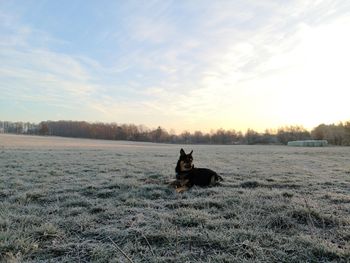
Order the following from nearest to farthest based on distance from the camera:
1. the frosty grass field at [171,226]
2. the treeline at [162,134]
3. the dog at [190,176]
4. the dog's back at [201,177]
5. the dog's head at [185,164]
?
1. the frosty grass field at [171,226]
2. the dog at [190,176]
3. the dog's back at [201,177]
4. the dog's head at [185,164]
5. the treeline at [162,134]

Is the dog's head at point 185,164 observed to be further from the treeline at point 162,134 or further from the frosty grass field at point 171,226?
the treeline at point 162,134

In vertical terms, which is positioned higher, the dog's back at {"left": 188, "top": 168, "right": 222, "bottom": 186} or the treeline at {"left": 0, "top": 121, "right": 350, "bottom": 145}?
the treeline at {"left": 0, "top": 121, "right": 350, "bottom": 145}

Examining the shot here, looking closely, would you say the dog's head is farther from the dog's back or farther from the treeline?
the treeline

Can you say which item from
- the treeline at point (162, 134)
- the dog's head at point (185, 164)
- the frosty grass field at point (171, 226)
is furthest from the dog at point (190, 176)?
the treeline at point (162, 134)

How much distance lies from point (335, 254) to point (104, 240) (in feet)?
10.5

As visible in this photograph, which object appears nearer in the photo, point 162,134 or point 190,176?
point 190,176

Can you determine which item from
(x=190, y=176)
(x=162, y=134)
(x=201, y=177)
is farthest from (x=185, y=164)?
(x=162, y=134)

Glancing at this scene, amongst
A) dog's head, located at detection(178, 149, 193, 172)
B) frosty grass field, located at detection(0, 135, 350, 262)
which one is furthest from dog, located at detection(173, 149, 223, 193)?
frosty grass field, located at detection(0, 135, 350, 262)

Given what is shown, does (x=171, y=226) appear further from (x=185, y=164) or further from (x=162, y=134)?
(x=162, y=134)

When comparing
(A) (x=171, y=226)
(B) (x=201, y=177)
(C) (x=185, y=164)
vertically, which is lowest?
(A) (x=171, y=226)

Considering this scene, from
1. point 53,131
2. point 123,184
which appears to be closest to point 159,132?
point 53,131

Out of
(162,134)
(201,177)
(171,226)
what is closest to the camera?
(171,226)

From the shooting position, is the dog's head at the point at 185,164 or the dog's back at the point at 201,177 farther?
the dog's head at the point at 185,164

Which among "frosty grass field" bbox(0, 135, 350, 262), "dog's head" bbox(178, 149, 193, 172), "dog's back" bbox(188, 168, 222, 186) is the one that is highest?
"dog's head" bbox(178, 149, 193, 172)
